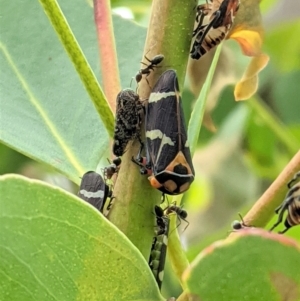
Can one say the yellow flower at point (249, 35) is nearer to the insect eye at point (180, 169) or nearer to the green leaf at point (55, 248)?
the insect eye at point (180, 169)

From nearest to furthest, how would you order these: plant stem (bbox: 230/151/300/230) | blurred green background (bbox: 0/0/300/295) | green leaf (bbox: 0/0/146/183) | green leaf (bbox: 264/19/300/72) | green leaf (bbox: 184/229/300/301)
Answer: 1. green leaf (bbox: 184/229/300/301)
2. plant stem (bbox: 230/151/300/230)
3. green leaf (bbox: 0/0/146/183)
4. blurred green background (bbox: 0/0/300/295)
5. green leaf (bbox: 264/19/300/72)

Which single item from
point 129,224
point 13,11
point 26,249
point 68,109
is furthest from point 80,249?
point 13,11

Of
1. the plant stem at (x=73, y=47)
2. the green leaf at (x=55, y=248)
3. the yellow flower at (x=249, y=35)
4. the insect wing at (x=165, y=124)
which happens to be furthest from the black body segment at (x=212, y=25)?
the green leaf at (x=55, y=248)

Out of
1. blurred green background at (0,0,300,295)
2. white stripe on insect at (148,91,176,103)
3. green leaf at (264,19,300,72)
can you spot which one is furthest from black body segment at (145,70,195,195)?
green leaf at (264,19,300,72)

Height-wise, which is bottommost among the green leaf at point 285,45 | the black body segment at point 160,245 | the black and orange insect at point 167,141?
the green leaf at point 285,45

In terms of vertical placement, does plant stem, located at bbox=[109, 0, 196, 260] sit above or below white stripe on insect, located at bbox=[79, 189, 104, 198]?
above

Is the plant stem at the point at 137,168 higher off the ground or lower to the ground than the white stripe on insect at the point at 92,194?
higher

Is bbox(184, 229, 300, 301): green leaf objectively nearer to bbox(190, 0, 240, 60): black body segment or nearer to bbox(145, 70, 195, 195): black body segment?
bbox(145, 70, 195, 195): black body segment
